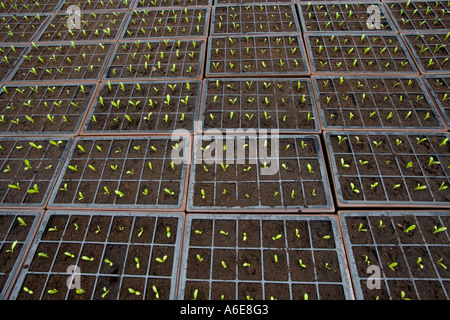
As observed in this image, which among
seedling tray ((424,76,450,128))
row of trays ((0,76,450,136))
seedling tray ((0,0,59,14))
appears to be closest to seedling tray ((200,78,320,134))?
row of trays ((0,76,450,136))

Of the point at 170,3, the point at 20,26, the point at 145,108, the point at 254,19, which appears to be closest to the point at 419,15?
the point at 254,19

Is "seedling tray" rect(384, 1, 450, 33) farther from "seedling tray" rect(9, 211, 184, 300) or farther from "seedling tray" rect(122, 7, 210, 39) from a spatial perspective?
"seedling tray" rect(9, 211, 184, 300)

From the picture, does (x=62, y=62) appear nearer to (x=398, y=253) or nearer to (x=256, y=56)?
(x=256, y=56)

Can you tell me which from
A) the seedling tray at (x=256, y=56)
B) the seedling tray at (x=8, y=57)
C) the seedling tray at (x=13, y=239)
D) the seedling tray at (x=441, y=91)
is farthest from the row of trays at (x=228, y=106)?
the seedling tray at (x=13, y=239)
